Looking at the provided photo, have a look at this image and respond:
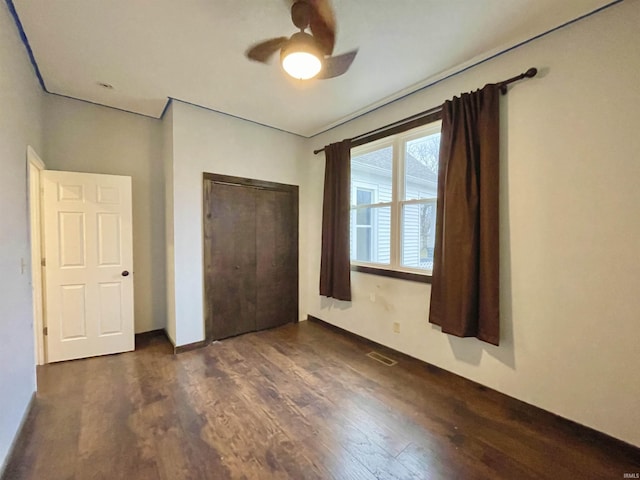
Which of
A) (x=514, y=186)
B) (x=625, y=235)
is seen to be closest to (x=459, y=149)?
(x=514, y=186)

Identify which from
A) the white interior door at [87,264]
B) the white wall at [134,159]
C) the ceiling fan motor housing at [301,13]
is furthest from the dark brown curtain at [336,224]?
the white interior door at [87,264]

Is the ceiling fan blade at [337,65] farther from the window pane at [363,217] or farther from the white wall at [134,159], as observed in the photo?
the white wall at [134,159]

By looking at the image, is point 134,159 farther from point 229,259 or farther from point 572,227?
point 572,227

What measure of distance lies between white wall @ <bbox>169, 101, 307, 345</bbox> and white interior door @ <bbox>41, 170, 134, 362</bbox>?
58 centimetres

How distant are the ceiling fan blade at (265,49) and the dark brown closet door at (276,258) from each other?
5.62 ft

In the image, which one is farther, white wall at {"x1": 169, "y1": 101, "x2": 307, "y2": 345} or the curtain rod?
white wall at {"x1": 169, "y1": 101, "x2": 307, "y2": 345}

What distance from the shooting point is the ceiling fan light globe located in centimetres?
178

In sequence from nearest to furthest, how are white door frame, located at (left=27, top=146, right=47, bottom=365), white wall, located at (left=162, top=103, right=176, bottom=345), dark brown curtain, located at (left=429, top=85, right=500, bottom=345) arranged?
dark brown curtain, located at (left=429, top=85, right=500, bottom=345) < white door frame, located at (left=27, top=146, right=47, bottom=365) < white wall, located at (left=162, top=103, right=176, bottom=345)

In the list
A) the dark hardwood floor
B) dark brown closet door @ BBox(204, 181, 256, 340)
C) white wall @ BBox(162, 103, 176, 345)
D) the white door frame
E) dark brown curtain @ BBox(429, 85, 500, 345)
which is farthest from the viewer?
dark brown closet door @ BBox(204, 181, 256, 340)

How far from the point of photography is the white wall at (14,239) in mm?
1603

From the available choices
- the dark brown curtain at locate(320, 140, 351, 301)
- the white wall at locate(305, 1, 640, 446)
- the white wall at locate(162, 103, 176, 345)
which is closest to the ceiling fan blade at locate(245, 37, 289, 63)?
the white wall at locate(162, 103, 176, 345)

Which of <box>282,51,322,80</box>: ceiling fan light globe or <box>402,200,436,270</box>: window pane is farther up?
<box>282,51,322,80</box>: ceiling fan light globe

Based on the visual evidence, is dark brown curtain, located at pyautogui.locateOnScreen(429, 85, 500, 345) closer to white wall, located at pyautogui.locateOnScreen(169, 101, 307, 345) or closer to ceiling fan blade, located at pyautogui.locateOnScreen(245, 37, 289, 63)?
ceiling fan blade, located at pyautogui.locateOnScreen(245, 37, 289, 63)

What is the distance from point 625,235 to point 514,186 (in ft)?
2.27
